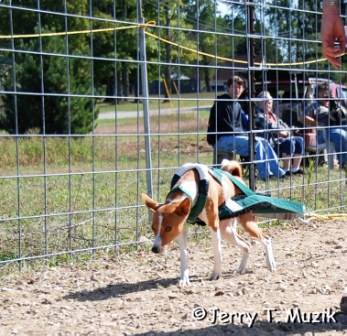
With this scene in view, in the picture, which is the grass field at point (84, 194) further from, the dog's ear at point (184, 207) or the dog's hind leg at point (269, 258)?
the dog's hind leg at point (269, 258)

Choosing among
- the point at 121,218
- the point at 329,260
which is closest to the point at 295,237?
the point at 329,260

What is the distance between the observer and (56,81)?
54.5 ft

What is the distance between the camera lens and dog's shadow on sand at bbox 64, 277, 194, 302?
4.82 meters

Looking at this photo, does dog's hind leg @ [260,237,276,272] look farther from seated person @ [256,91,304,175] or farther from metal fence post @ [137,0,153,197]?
seated person @ [256,91,304,175]

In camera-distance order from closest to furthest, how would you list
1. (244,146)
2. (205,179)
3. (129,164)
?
(205,179)
(244,146)
(129,164)

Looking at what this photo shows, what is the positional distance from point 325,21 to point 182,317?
1873mm

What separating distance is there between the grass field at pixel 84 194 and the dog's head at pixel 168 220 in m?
0.88

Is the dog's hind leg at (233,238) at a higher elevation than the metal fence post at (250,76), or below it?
below

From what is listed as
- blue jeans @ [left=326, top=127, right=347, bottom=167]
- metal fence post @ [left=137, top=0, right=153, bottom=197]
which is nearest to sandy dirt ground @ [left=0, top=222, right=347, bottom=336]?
metal fence post @ [left=137, top=0, right=153, bottom=197]

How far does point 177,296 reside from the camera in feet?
15.5

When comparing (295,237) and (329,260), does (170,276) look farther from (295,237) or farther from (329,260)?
(295,237)

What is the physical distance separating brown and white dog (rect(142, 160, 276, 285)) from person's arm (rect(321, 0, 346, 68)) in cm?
132

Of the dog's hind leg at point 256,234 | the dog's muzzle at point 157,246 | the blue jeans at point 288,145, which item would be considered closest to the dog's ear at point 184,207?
the dog's muzzle at point 157,246

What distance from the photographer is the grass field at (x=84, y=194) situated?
6.00m
